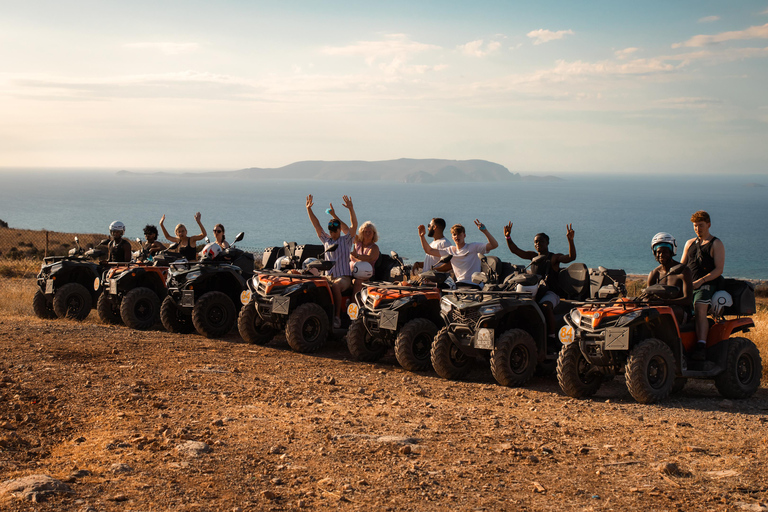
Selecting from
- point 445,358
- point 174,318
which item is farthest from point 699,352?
point 174,318

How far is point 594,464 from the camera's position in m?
6.57

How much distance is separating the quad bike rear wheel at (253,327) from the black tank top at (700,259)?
6207mm

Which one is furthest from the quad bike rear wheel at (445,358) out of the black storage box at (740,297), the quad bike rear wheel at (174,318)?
the quad bike rear wheel at (174,318)

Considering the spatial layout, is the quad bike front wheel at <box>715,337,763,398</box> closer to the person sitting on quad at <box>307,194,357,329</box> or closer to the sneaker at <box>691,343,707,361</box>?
the sneaker at <box>691,343,707,361</box>

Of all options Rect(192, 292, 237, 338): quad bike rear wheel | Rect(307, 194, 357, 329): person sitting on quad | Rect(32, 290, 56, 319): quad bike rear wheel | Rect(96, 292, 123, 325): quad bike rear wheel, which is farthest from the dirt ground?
Rect(32, 290, 56, 319): quad bike rear wheel

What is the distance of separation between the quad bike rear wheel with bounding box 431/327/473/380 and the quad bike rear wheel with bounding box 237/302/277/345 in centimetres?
338

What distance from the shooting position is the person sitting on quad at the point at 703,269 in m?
9.67

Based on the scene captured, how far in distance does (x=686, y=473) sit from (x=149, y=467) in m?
4.09

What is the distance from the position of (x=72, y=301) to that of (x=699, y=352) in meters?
11.1

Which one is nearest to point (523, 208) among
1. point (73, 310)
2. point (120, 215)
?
point (120, 215)

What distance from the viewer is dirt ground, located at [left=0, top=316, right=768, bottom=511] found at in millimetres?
5750

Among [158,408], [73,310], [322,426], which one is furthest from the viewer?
[73,310]

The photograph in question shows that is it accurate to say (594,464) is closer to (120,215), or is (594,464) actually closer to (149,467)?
(149,467)

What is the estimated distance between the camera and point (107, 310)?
14734mm
